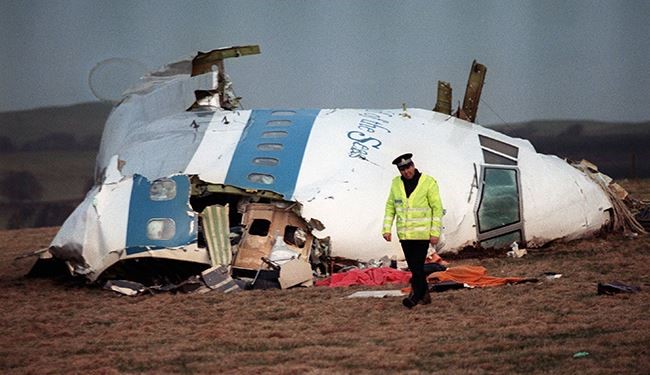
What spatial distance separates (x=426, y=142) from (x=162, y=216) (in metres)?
4.89

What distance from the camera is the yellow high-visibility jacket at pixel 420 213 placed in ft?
53.5

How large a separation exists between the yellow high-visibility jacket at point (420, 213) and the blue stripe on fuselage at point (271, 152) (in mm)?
3882

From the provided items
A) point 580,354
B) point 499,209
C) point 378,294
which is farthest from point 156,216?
point 580,354

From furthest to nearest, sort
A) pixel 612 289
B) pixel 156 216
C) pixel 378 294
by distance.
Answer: pixel 156 216 → pixel 378 294 → pixel 612 289

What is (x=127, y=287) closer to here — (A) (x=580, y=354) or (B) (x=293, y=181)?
(B) (x=293, y=181)

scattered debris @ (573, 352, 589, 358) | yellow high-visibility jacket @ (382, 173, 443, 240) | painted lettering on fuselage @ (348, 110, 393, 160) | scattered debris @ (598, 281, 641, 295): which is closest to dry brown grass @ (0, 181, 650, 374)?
scattered debris @ (573, 352, 589, 358)

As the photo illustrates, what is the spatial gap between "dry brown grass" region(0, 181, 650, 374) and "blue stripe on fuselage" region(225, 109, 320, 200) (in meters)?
2.13

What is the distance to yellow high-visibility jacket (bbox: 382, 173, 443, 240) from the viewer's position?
1631 centimetres

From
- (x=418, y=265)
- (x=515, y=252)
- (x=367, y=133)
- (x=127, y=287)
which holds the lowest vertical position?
(x=127, y=287)

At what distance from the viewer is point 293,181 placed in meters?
20.3

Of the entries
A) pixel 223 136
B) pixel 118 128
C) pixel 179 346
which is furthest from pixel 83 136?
pixel 179 346

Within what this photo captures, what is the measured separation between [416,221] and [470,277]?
279 cm

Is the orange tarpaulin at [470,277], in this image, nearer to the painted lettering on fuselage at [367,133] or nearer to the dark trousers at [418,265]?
the dark trousers at [418,265]

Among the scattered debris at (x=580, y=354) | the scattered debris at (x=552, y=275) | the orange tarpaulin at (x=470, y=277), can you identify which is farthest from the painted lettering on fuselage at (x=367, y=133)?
the scattered debris at (x=580, y=354)
